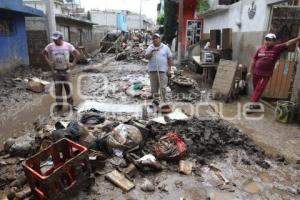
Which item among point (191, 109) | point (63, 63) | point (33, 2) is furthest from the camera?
point (33, 2)

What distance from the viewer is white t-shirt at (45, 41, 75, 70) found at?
6547 mm

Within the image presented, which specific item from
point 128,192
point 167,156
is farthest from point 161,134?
point 128,192

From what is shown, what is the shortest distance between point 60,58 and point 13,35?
7.03 metres

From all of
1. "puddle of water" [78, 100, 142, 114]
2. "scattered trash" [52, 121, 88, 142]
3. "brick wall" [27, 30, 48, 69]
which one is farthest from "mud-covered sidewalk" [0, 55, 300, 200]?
"brick wall" [27, 30, 48, 69]

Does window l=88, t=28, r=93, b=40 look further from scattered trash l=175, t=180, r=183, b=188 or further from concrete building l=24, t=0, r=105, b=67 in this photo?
scattered trash l=175, t=180, r=183, b=188

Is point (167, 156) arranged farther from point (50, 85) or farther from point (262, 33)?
point (50, 85)

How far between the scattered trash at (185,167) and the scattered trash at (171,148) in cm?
11

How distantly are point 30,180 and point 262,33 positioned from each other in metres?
6.97

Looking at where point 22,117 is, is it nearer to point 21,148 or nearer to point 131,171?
point 21,148

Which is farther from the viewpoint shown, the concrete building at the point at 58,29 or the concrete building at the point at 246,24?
the concrete building at the point at 58,29

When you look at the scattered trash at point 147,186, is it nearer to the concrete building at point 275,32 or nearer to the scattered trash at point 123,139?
the scattered trash at point 123,139

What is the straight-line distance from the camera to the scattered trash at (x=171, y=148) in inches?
168

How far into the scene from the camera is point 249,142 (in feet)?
16.5

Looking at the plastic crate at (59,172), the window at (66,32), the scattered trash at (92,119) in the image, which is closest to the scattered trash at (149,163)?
the plastic crate at (59,172)
